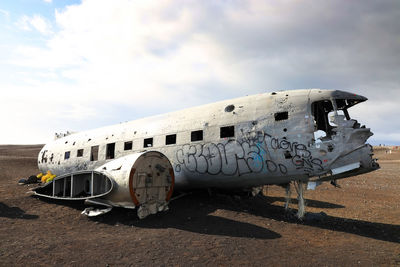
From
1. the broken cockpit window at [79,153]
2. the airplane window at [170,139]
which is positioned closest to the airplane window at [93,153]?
the broken cockpit window at [79,153]

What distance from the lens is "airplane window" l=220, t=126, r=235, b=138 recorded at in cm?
1258

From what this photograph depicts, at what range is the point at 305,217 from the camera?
39.4 ft

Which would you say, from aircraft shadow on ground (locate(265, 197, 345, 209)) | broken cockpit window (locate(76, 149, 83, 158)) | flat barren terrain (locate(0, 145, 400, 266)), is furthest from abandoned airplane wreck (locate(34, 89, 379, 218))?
aircraft shadow on ground (locate(265, 197, 345, 209))

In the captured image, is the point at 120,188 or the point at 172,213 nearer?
the point at 120,188

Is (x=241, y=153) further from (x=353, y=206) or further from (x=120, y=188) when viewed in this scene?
(x=353, y=206)

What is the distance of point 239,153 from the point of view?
12.1 meters

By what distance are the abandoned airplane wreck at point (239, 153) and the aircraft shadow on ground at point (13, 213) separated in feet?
5.26

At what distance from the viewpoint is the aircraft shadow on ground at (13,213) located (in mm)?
11922

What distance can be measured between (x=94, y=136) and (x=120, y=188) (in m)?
9.04

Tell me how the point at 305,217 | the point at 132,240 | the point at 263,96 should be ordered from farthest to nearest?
the point at 263,96 → the point at 305,217 → the point at 132,240

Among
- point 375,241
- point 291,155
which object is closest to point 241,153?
point 291,155

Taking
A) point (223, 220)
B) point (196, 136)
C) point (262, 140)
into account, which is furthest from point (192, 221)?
point (262, 140)

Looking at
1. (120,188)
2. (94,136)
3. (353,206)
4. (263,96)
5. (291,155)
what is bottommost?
(353,206)

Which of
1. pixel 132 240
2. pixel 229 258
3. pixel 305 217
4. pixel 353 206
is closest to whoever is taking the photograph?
pixel 229 258
